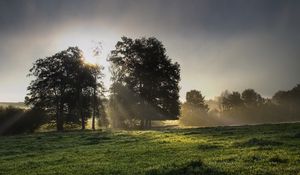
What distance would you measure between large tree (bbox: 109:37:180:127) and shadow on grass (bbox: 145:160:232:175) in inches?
2569

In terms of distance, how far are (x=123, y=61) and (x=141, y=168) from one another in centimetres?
6837

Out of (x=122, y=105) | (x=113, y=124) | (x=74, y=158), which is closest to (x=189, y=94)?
(x=113, y=124)

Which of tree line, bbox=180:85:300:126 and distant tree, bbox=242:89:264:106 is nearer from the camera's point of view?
tree line, bbox=180:85:300:126

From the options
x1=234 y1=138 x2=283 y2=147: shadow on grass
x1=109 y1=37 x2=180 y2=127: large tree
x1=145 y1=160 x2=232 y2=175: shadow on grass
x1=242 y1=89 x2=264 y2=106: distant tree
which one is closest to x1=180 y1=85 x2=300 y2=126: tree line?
x1=242 y1=89 x2=264 y2=106: distant tree

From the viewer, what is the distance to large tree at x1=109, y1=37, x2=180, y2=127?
3287 inches

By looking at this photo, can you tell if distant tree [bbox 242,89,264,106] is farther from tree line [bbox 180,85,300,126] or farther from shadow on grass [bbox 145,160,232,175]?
shadow on grass [bbox 145,160,232,175]

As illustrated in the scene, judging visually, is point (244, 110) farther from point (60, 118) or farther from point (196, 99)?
point (60, 118)

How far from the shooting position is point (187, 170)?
1653 centimetres

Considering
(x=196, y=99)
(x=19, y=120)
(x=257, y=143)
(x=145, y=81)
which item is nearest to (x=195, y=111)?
(x=196, y=99)

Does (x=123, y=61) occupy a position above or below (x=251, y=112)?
above

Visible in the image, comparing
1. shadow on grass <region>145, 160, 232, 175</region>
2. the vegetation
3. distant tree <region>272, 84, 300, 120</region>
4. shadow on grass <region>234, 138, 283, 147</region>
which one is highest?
distant tree <region>272, 84, 300, 120</region>

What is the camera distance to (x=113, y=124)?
9906 cm

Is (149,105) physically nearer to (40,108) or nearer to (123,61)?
(123,61)

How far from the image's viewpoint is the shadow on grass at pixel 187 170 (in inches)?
629
